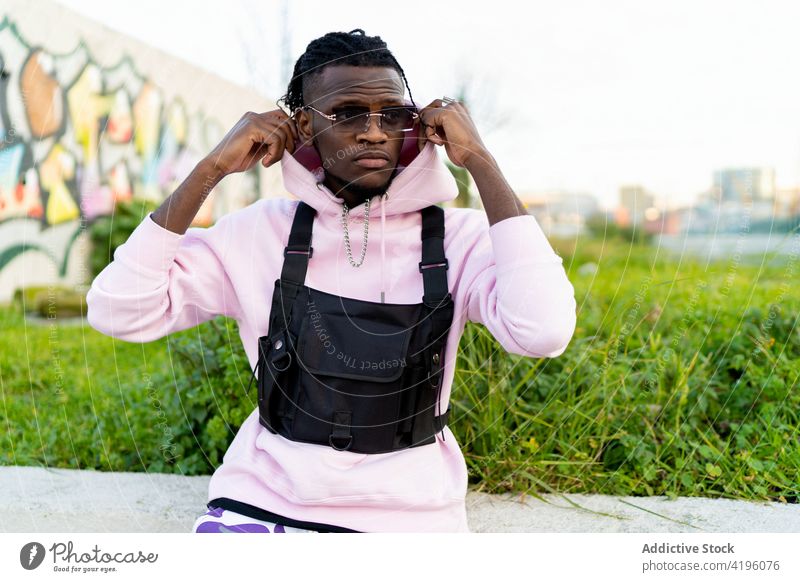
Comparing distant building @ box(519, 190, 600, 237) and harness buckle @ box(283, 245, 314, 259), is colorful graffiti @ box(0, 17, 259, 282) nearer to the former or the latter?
distant building @ box(519, 190, 600, 237)

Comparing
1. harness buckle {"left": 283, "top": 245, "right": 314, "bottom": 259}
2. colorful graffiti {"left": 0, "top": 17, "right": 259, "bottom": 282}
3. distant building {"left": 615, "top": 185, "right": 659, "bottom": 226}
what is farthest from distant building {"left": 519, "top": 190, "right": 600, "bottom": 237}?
colorful graffiti {"left": 0, "top": 17, "right": 259, "bottom": 282}

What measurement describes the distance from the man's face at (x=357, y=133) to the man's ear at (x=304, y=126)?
1cm

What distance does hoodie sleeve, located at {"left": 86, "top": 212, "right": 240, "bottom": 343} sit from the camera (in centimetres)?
214

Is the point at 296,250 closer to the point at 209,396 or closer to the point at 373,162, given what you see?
the point at 373,162

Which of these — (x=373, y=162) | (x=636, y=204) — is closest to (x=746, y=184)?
(x=636, y=204)

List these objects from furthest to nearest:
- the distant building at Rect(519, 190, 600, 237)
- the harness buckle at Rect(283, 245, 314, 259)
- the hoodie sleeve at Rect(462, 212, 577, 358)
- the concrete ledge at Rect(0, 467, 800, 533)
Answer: the distant building at Rect(519, 190, 600, 237) < the concrete ledge at Rect(0, 467, 800, 533) < the harness buckle at Rect(283, 245, 314, 259) < the hoodie sleeve at Rect(462, 212, 577, 358)

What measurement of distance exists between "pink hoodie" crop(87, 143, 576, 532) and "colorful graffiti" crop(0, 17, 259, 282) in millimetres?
4481

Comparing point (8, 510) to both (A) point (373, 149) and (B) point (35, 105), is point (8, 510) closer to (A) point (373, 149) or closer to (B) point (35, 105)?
(A) point (373, 149)

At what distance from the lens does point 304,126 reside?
2289mm

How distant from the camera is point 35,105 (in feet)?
23.8

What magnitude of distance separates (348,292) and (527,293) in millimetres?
524

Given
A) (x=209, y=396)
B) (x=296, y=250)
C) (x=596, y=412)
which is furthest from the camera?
(x=209, y=396)

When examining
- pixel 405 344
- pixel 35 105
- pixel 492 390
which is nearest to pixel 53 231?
pixel 35 105
